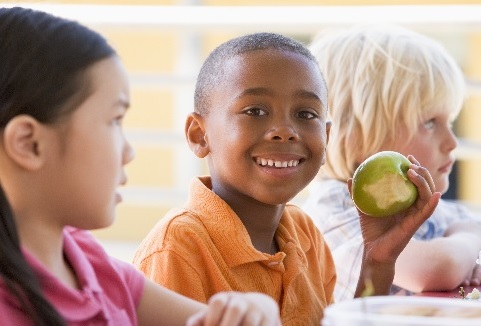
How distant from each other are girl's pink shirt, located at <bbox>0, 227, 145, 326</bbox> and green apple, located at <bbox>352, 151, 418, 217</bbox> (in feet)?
1.73

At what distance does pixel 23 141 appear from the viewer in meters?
1.11

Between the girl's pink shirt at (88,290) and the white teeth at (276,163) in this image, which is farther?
the white teeth at (276,163)

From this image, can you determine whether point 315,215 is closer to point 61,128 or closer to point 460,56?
point 61,128

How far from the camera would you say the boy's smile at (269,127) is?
5.27 ft

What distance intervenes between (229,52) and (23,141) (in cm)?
67

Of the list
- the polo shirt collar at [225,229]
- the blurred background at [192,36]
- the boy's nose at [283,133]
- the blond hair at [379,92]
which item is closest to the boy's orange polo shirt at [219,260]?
the polo shirt collar at [225,229]

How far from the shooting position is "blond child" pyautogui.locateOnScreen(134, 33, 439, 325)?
157cm

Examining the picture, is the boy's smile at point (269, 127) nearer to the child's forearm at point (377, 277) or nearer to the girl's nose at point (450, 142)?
the child's forearm at point (377, 277)

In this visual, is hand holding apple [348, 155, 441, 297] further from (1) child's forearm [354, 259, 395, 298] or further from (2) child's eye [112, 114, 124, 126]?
(2) child's eye [112, 114, 124, 126]

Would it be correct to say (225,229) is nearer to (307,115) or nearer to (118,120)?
(307,115)

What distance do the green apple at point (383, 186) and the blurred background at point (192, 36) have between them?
3.28 ft

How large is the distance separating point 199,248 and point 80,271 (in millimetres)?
397

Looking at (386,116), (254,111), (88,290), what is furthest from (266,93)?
(386,116)

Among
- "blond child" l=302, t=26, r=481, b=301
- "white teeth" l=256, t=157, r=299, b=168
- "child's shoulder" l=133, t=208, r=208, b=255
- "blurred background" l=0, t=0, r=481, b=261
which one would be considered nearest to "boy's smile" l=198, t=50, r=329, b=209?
"white teeth" l=256, t=157, r=299, b=168
